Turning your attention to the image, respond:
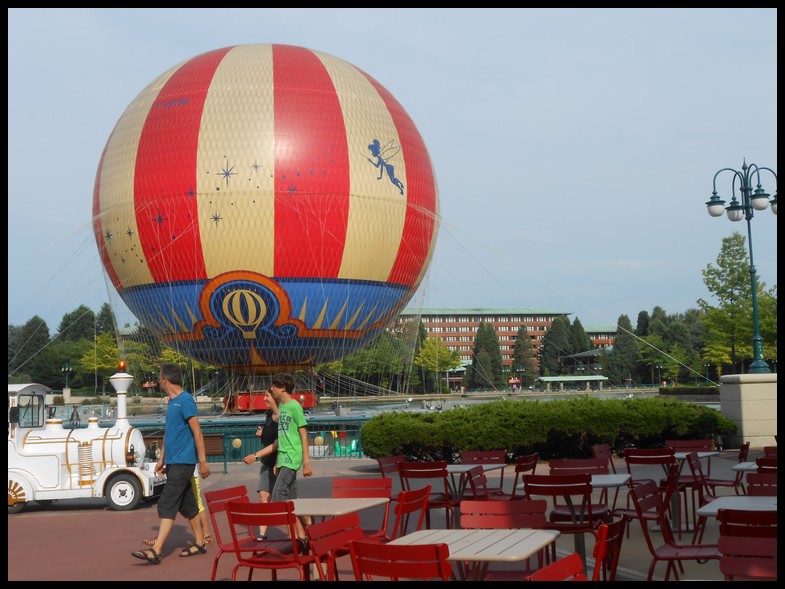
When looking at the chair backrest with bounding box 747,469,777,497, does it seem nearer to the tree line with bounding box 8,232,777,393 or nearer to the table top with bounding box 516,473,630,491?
the table top with bounding box 516,473,630,491

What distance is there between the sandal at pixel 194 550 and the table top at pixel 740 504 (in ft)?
16.0

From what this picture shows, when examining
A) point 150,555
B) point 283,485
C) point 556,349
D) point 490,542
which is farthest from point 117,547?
point 556,349

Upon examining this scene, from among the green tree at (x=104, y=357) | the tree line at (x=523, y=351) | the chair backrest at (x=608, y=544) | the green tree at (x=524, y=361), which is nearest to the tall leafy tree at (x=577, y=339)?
the tree line at (x=523, y=351)

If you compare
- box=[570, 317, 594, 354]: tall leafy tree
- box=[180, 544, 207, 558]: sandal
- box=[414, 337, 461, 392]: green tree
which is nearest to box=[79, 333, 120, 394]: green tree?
box=[414, 337, 461, 392]: green tree

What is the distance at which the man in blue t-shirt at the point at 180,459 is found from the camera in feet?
28.6

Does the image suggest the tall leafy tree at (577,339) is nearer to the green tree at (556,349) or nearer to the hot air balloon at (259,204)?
the green tree at (556,349)

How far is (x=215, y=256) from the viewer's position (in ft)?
79.0

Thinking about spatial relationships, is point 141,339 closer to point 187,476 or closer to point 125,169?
point 125,169

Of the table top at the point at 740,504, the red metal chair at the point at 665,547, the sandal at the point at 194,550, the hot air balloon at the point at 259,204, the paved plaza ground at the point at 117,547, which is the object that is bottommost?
the paved plaza ground at the point at 117,547

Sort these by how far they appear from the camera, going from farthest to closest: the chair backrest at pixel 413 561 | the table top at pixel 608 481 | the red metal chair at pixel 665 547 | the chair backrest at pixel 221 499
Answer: the table top at pixel 608 481, the chair backrest at pixel 221 499, the red metal chair at pixel 665 547, the chair backrest at pixel 413 561

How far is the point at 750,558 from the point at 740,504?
1.45 metres
